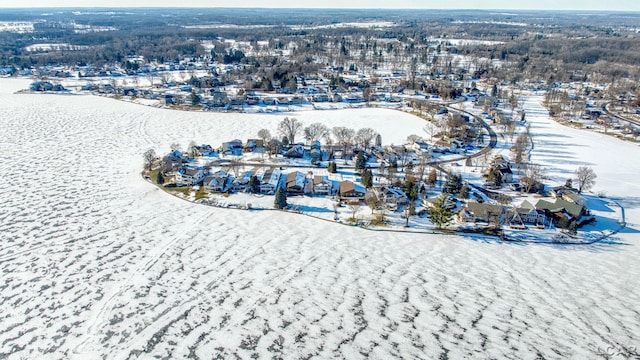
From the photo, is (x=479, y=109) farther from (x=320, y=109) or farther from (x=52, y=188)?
(x=52, y=188)

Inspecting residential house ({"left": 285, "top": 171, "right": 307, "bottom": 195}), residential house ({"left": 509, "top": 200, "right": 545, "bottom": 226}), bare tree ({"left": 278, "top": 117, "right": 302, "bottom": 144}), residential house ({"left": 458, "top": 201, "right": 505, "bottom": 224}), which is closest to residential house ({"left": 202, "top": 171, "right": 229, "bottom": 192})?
residential house ({"left": 285, "top": 171, "right": 307, "bottom": 195})

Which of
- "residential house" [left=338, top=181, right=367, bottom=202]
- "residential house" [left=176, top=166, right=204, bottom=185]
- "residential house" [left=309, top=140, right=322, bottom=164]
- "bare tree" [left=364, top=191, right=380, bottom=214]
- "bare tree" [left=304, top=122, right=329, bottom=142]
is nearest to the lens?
"bare tree" [left=364, top=191, right=380, bottom=214]

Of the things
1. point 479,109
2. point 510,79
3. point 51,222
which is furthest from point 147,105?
point 510,79

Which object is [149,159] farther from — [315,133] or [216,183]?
[315,133]

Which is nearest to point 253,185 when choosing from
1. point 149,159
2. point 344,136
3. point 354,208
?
point 354,208

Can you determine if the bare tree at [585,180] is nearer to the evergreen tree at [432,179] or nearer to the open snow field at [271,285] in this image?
the open snow field at [271,285]

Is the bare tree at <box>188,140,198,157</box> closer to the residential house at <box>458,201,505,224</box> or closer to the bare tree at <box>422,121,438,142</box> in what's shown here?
the residential house at <box>458,201,505,224</box>
